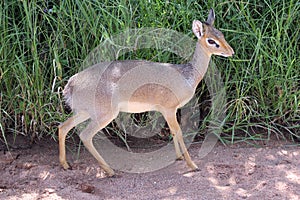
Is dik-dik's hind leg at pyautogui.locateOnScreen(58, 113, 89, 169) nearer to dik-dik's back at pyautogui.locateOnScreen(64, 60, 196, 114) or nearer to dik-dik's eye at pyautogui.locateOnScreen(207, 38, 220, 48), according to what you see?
dik-dik's back at pyautogui.locateOnScreen(64, 60, 196, 114)

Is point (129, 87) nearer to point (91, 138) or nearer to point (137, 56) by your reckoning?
point (91, 138)

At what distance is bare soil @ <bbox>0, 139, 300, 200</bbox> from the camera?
3.56 meters

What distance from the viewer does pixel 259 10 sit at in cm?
460

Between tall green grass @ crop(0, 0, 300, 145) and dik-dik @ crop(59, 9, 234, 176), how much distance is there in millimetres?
389

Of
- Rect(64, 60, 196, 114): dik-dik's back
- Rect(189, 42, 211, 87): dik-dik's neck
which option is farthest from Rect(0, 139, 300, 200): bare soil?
Rect(189, 42, 211, 87): dik-dik's neck

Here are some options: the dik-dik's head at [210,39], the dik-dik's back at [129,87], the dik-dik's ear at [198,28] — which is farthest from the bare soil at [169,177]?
the dik-dik's ear at [198,28]

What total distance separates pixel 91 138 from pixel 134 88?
0.47 metres

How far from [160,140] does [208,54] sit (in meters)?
0.93

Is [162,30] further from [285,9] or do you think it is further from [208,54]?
[285,9]

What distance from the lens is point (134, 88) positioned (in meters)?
3.77

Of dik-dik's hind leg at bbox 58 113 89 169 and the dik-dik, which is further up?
the dik-dik

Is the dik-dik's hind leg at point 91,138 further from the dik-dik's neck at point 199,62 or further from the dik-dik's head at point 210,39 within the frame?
the dik-dik's head at point 210,39

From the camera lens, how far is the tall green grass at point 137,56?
165 inches

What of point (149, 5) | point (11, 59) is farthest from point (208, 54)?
point (11, 59)
